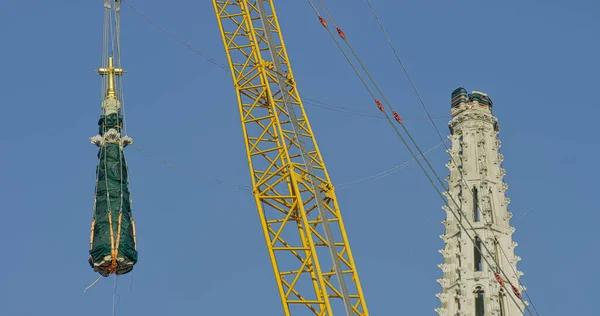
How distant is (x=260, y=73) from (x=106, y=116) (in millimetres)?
13069

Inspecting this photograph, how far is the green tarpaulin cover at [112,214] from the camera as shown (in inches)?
5103

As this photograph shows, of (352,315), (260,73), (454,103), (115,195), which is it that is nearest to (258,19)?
(260,73)

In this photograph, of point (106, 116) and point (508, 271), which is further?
point (508, 271)

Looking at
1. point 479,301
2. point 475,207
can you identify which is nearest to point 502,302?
point 479,301

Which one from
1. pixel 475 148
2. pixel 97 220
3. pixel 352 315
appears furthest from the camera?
pixel 475 148

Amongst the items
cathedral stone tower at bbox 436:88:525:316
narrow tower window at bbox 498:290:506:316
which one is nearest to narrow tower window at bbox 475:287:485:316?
cathedral stone tower at bbox 436:88:525:316

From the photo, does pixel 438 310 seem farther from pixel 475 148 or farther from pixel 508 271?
pixel 475 148

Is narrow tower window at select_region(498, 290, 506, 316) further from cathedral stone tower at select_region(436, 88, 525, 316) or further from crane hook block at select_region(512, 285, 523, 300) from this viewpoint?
crane hook block at select_region(512, 285, 523, 300)

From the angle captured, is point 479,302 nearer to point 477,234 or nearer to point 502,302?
point 502,302

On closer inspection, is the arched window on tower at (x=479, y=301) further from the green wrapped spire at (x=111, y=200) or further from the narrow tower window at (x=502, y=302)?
the green wrapped spire at (x=111, y=200)

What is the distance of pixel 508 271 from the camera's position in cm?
16075

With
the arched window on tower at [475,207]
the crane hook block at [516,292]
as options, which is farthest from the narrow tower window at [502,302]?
the arched window on tower at [475,207]

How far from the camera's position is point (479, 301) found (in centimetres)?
16025

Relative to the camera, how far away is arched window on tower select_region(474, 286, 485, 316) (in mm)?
159250
